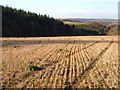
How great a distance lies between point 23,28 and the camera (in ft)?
153

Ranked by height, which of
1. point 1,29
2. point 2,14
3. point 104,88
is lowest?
point 104,88

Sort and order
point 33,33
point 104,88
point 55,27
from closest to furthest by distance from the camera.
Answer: point 104,88 → point 33,33 → point 55,27

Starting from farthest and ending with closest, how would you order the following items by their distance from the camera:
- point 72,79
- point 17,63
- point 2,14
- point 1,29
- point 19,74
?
1. point 2,14
2. point 1,29
3. point 17,63
4. point 19,74
5. point 72,79

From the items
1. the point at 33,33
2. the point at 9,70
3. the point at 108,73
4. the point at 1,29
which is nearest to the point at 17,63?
the point at 9,70

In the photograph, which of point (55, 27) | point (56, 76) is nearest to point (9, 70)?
point (56, 76)

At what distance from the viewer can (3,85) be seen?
6582mm

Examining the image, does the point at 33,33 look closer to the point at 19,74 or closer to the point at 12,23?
the point at 12,23

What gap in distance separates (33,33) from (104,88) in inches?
1709

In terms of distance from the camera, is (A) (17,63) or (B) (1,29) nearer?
(A) (17,63)

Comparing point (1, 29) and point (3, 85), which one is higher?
point (1, 29)

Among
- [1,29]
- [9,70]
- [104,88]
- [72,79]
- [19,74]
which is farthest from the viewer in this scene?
[1,29]

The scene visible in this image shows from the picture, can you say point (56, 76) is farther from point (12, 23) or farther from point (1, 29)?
point (12, 23)

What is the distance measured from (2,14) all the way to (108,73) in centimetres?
4050

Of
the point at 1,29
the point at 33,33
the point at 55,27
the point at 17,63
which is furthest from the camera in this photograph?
the point at 55,27
